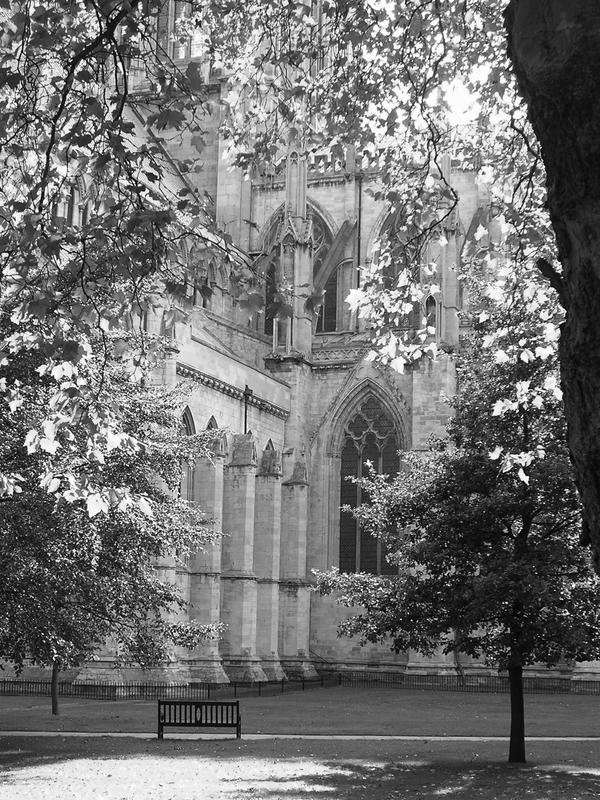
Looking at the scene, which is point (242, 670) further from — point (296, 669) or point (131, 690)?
point (131, 690)

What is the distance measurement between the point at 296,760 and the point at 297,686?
72.9ft

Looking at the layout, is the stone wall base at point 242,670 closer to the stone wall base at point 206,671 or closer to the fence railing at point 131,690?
the fence railing at point 131,690

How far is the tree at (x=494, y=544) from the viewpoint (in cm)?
1798

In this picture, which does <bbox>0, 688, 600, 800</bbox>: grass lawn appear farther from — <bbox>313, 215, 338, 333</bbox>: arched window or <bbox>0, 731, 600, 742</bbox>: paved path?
<bbox>313, 215, 338, 333</bbox>: arched window

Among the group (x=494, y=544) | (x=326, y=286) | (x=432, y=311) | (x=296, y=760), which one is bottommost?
(x=296, y=760)

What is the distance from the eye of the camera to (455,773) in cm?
1780

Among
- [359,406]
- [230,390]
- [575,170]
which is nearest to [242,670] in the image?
[230,390]

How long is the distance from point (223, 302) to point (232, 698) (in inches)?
701

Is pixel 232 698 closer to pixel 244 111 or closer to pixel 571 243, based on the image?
pixel 244 111

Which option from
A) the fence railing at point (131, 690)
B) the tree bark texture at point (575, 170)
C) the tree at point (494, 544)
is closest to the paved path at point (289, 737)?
the tree at point (494, 544)

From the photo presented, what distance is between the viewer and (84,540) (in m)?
17.5

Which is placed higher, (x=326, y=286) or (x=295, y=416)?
(x=326, y=286)

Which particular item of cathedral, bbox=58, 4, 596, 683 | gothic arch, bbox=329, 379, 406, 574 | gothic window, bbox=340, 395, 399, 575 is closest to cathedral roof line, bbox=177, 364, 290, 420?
Result: cathedral, bbox=58, 4, 596, 683

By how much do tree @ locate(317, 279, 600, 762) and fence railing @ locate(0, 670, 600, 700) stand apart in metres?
13.0
